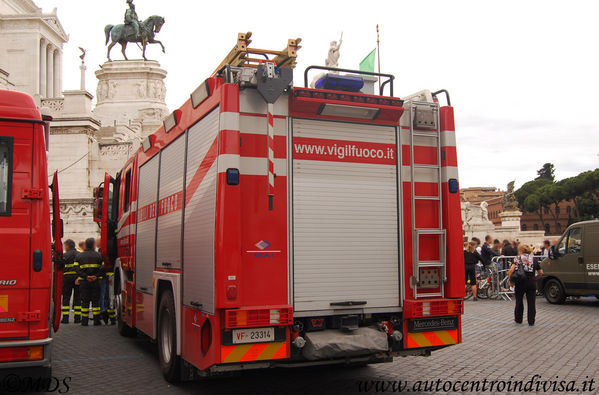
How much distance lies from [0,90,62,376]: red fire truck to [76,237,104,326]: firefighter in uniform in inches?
280

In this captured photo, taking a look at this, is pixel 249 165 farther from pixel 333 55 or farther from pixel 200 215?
pixel 333 55

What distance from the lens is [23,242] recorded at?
598cm

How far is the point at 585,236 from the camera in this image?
16.2 m

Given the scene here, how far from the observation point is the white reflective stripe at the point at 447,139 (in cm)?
706

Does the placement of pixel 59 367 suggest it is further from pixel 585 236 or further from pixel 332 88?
pixel 585 236

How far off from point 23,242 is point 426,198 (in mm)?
4148

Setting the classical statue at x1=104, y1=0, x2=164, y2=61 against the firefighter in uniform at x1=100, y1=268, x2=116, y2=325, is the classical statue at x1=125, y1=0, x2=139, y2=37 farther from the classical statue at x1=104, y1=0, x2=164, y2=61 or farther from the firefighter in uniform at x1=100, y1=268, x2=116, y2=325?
the firefighter in uniform at x1=100, y1=268, x2=116, y2=325

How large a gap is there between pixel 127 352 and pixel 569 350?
6.97 metres

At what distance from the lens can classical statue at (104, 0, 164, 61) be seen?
49.9 metres

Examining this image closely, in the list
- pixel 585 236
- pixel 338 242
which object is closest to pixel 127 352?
pixel 338 242

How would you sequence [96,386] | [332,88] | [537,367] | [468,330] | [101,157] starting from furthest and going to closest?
1. [101,157]
2. [468,330]
3. [537,367]
4. [96,386]
5. [332,88]

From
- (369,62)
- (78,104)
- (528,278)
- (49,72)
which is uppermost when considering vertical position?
(49,72)

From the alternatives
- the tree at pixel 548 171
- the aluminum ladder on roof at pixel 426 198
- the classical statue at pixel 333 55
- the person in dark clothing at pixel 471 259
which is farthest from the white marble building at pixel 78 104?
the tree at pixel 548 171

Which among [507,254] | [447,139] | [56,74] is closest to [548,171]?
[56,74]
